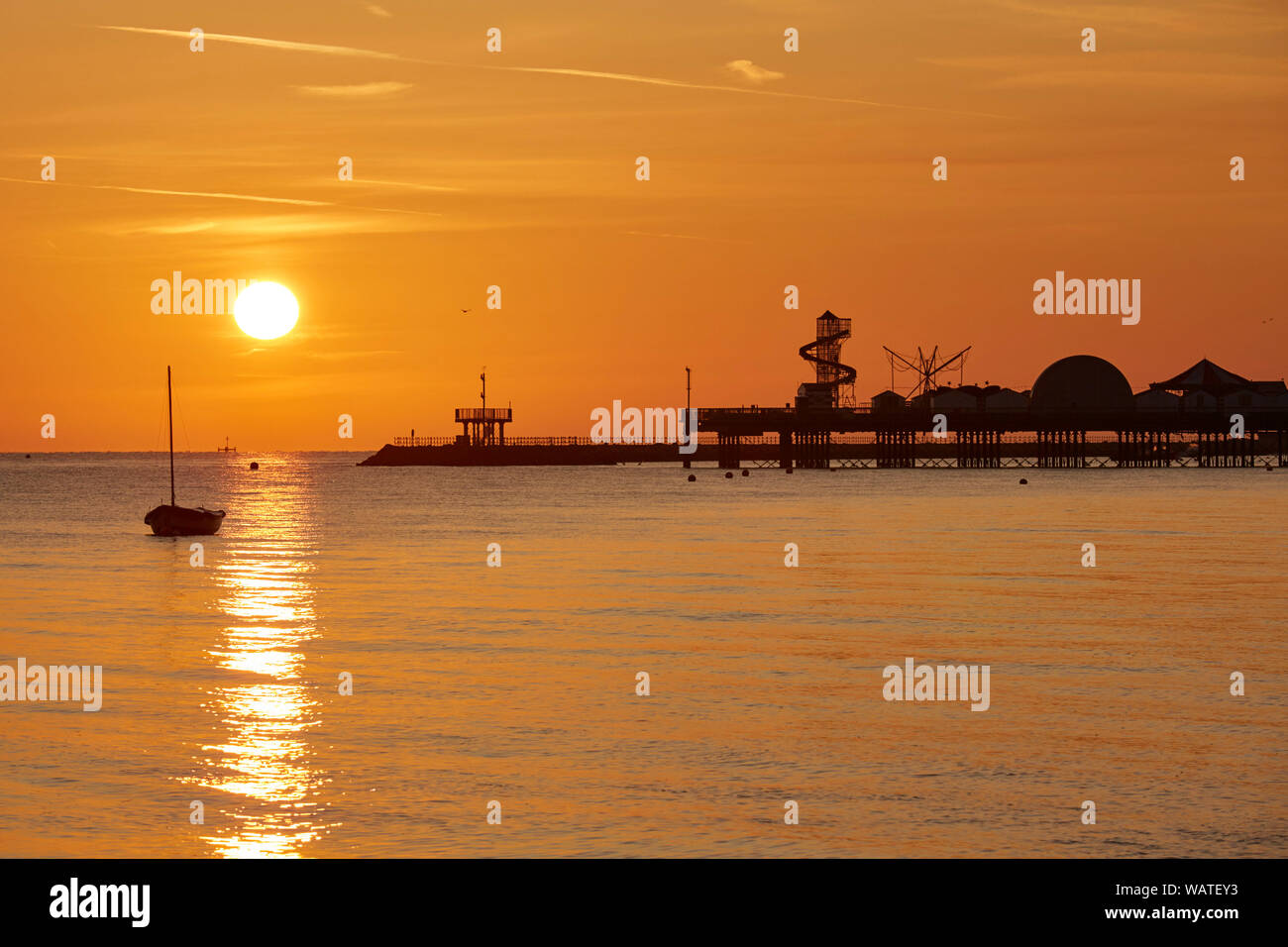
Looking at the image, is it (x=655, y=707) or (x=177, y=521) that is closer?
(x=655, y=707)

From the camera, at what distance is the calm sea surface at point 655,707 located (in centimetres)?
1797

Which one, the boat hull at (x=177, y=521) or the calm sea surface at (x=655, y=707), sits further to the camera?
the boat hull at (x=177, y=521)

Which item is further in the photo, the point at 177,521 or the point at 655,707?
the point at 177,521

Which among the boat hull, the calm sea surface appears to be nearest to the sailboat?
the boat hull

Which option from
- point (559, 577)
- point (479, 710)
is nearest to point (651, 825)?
point (479, 710)

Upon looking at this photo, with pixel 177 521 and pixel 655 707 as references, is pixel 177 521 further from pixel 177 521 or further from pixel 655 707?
pixel 655 707

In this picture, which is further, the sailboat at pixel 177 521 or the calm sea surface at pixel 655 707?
the sailboat at pixel 177 521

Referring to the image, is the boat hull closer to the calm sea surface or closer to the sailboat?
the sailboat

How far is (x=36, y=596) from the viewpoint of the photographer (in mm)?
49938

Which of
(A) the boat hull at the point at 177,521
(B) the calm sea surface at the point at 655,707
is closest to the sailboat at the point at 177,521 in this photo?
(A) the boat hull at the point at 177,521

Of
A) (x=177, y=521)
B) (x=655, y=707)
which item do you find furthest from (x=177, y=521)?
(x=655, y=707)

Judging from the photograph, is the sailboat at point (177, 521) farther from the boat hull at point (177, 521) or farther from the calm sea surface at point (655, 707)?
the calm sea surface at point (655, 707)

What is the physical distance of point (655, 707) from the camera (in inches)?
1039
